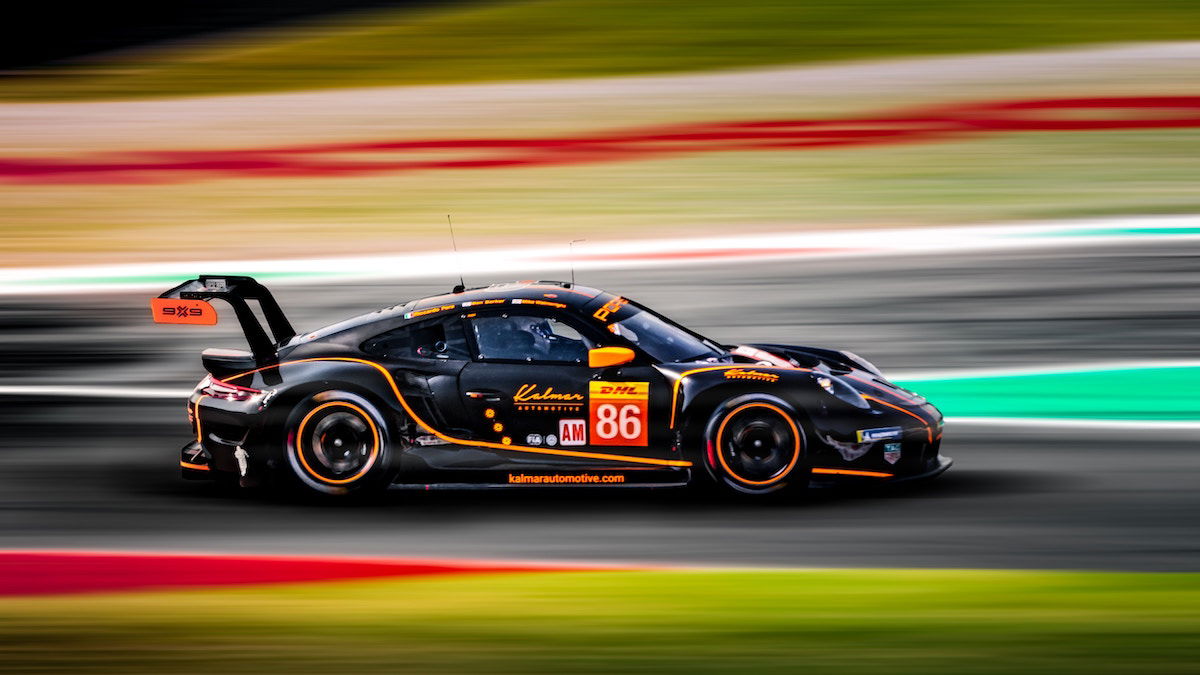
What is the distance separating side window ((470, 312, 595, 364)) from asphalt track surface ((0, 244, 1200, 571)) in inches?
29.7

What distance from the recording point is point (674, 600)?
634cm

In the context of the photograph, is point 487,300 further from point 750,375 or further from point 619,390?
point 750,375

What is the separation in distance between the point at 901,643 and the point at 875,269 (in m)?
9.05

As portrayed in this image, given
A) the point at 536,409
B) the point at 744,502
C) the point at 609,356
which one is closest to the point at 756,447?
the point at 744,502

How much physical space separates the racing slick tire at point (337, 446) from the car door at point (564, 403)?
533 mm

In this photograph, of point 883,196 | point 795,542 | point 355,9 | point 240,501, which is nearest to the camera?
point 795,542

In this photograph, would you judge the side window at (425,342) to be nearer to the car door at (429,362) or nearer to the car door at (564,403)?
the car door at (429,362)

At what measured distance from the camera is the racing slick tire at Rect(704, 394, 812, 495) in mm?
7859

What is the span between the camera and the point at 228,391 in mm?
8281

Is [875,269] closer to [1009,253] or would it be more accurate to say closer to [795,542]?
[1009,253]

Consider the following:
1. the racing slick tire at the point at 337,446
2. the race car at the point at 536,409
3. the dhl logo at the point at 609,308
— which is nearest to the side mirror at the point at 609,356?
the race car at the point at 536,409

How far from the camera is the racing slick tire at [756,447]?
786 centimetres

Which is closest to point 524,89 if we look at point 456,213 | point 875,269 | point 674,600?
point 456,213

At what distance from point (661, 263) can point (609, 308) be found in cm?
662
